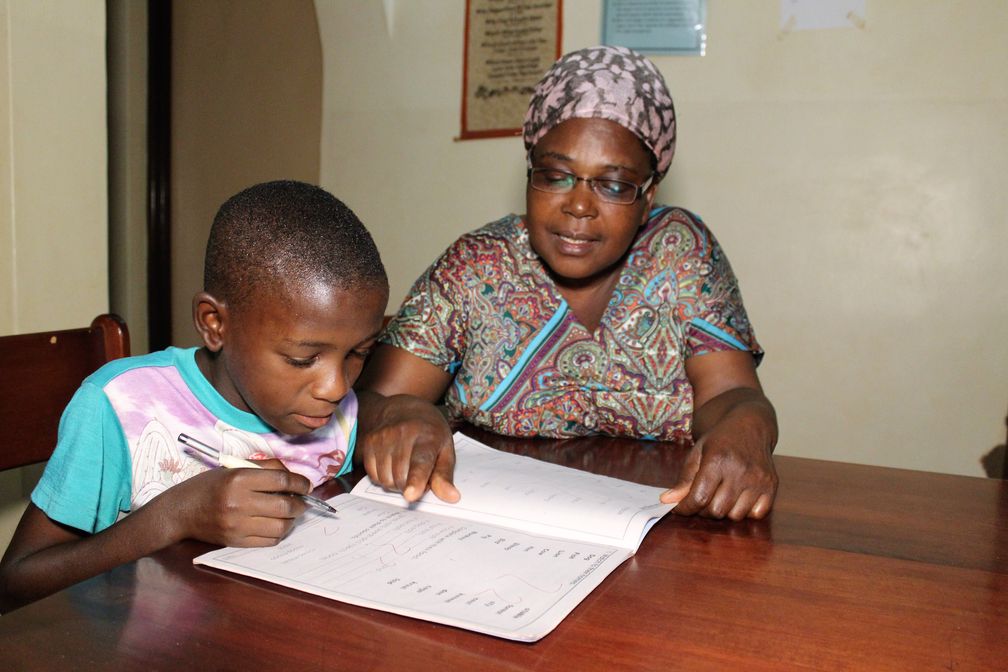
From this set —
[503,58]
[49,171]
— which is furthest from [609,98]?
[503,58]

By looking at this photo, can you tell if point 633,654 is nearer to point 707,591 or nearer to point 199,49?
point 707,591

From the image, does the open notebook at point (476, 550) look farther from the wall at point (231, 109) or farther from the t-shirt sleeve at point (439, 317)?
the wall at point (231, 109)

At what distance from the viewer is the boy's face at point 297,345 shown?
98 cm

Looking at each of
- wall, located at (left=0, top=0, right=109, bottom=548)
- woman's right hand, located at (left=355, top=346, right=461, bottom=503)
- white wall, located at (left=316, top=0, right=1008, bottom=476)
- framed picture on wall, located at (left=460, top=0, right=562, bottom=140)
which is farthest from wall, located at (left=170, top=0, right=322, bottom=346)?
woman's right hand, located at (left=355, top=346, right=461, bottom=503)

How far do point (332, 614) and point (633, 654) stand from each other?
0.25 metres

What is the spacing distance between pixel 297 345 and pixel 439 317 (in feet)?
1.99

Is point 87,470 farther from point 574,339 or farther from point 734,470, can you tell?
point 574,339

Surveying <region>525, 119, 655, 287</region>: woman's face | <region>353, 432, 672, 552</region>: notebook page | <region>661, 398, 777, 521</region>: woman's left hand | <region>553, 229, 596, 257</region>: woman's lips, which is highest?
<region>525, 119, 655, 287</region>: woman's face

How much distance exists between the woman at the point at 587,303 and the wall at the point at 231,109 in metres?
1.84

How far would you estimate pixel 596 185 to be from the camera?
149 centimetres

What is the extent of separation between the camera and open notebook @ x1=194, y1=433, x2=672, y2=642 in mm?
707

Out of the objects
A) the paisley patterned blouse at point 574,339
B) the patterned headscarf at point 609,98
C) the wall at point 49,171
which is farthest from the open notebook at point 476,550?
the wall at point 49,171

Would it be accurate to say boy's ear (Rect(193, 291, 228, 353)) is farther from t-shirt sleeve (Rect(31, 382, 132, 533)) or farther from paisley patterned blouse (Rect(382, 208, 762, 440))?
paisley patterned blouse (Rect(382, 208, 762, 440))

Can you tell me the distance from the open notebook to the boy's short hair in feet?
0.90
